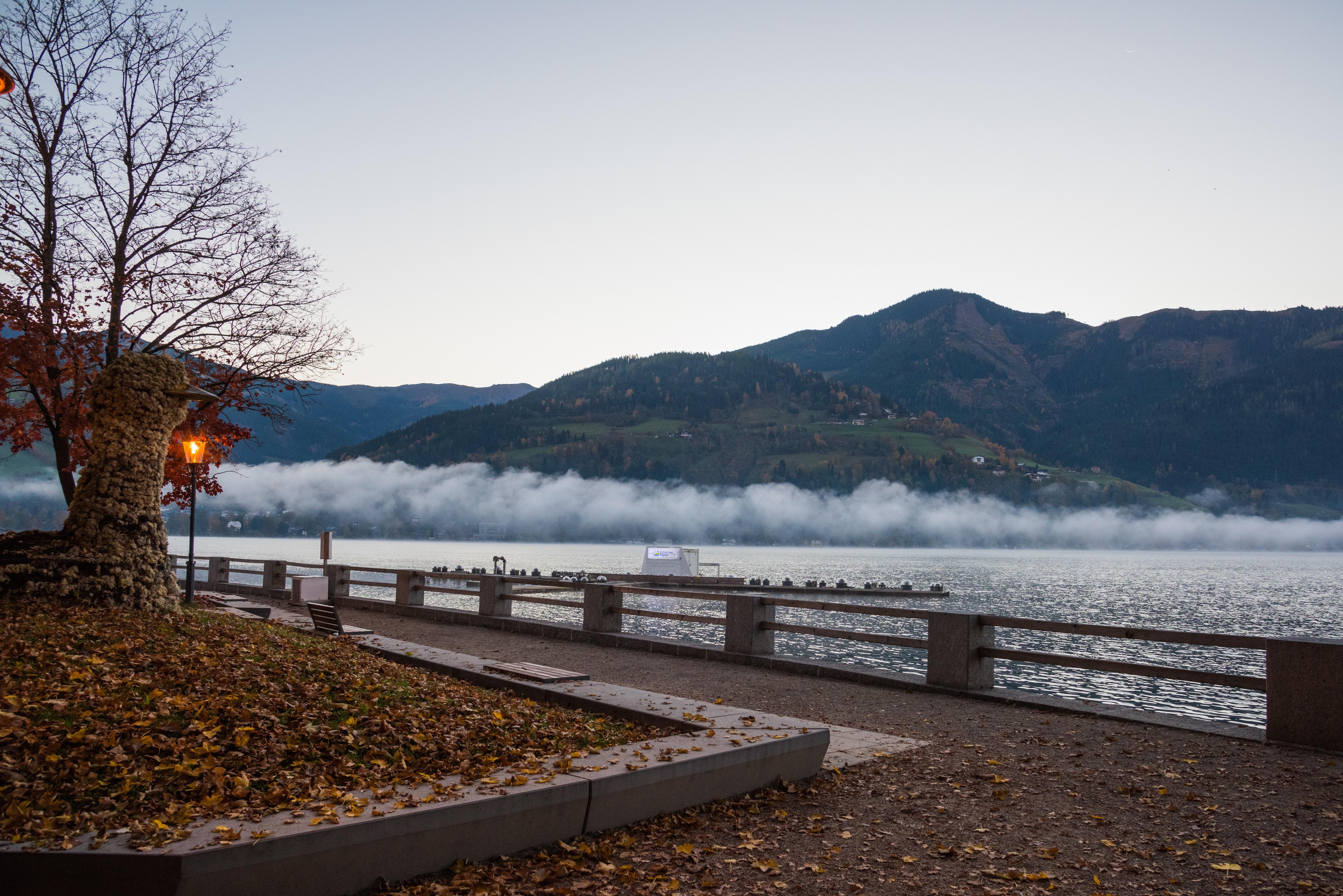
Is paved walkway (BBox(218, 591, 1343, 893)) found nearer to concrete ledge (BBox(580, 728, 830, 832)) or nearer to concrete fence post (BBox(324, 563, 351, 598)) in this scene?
concrete ledge (BBox(580, 728, 830, 832))

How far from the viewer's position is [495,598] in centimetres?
2012

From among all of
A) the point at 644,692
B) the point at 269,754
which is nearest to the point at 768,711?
the point at 644,692

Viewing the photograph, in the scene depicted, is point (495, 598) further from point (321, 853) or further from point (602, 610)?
point (321, 853)

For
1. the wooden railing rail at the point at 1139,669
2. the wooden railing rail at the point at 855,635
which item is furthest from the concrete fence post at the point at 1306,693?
the wooden railing rail at the point at 855,635

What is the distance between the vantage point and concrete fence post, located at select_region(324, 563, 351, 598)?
91.7 feet

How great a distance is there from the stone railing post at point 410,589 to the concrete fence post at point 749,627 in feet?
→ 34.7

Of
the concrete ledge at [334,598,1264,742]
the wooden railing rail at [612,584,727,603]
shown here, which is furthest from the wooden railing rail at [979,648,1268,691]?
the wooden railing rail at [612,584,727,603]

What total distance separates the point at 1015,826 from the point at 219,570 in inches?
1276

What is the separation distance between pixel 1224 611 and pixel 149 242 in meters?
84.3

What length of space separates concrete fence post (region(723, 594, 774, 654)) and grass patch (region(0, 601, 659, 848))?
567cm

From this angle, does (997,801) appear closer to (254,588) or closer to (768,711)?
(768,711)

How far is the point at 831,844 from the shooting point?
5.71 meters

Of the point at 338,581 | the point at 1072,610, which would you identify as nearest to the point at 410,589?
the point at 338,581

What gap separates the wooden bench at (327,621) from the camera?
1348 centimetres
